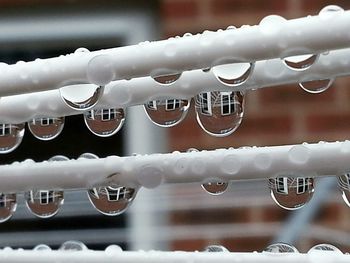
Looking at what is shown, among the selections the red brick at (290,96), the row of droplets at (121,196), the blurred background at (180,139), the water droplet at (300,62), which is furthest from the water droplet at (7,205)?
the red brick at (290,96)

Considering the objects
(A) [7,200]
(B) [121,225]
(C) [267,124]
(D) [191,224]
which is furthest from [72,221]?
(A) [7,200]

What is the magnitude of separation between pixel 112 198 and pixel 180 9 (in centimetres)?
95

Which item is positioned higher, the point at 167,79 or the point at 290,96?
the point at 290,96

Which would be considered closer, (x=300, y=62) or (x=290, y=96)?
(x=300, y=62)

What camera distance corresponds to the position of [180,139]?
1.14 meters

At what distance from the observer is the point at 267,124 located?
1136mm

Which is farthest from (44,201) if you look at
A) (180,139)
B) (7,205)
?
(180,139)

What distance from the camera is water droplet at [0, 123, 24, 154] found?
0.78 feet

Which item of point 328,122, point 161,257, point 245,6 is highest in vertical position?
point 245,6

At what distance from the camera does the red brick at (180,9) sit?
116 centimetres

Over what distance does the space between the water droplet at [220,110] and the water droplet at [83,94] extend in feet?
0.09

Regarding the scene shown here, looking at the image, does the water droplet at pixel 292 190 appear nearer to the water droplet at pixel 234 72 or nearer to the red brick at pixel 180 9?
the water droplet at pixel 234 72

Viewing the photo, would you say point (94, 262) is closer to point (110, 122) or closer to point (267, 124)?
point (110, 122)

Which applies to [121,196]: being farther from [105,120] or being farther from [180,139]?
[180,139]
